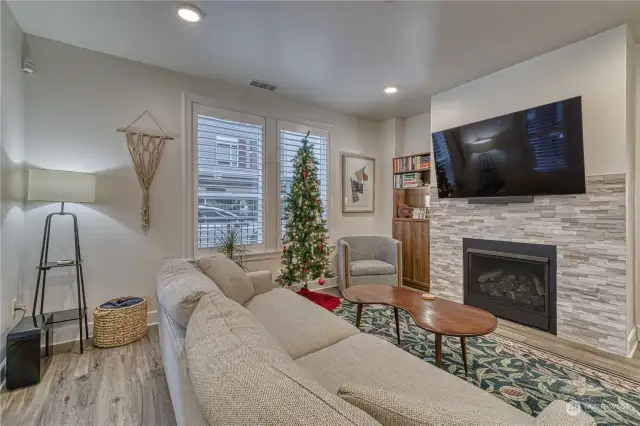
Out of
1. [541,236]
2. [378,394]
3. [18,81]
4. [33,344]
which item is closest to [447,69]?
[541,236]

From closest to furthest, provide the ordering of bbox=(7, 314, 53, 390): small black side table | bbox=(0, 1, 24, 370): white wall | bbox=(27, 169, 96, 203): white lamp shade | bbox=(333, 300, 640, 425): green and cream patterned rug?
bbox=(333, 300, 640, 425): green and cream patterned rug → bbox=(7, 314, 53, 390): small black side table → bbox=(0, 1, 24, 370): white wall → bbox=(27, 169, 96, 203): white lamp shade

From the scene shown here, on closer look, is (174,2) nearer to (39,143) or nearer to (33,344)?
(39,143)

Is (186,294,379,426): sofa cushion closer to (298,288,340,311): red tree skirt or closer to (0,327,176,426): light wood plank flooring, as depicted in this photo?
(0,327,176,426): light wood plank flooring

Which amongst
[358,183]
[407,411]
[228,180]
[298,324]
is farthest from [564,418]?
[358,183]

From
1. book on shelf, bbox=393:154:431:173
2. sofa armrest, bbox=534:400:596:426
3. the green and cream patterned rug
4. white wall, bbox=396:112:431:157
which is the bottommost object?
the green and cream patterned rug

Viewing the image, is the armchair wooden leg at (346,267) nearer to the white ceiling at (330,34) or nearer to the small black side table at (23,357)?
the white ceiling at (330,34)

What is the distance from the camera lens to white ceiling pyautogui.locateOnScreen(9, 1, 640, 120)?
2270 millimetres

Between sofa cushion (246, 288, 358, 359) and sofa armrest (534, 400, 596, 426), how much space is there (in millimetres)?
1150

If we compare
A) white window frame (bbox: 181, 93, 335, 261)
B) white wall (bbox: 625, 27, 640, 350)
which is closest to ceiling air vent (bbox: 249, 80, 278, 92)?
white window frame (bbox: 181, 93, 335, 261)

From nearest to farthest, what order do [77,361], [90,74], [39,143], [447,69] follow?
[77,361] < [39,143] < [90,74] < [447,69]

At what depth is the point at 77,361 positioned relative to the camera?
95.0 inches

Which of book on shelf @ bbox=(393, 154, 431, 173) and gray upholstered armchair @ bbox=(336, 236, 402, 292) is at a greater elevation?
book on shelf @ bbox=(393, 154, 431, 173)

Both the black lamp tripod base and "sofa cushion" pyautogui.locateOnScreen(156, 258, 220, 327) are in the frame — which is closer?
"sofa cushion" pyautogui.locateOnScreen(156, 258, 220, 327)

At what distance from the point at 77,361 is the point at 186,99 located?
278 cm
